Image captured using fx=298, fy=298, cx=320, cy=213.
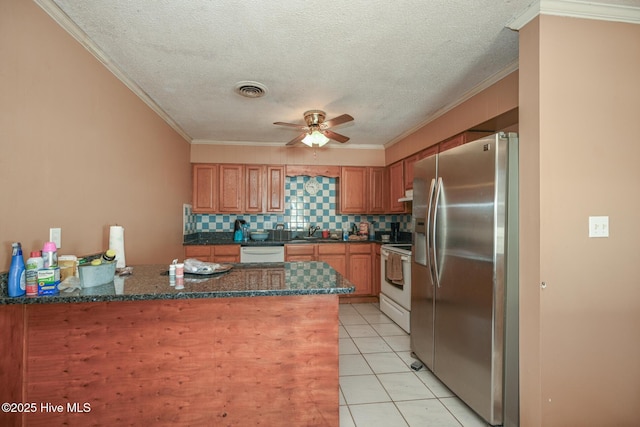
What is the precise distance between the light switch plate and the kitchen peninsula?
1.33 meters

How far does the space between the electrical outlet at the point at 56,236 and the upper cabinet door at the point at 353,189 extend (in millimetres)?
3527

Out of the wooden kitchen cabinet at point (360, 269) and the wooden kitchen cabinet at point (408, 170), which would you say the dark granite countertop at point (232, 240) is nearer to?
the wooden kitchen cabinet at point (360, 269)

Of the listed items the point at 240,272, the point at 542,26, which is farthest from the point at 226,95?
the point at 542,26

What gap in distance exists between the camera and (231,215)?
478 centimetres

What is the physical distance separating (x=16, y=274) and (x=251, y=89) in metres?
2.01

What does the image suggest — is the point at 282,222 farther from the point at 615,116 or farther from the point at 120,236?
the point at 615,116

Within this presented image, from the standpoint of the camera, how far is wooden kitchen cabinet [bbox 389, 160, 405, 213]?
4.23 metres

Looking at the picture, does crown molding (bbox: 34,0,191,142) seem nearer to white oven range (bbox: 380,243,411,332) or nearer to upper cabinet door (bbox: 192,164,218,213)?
upper cabinet door (bbox: 192,164,218,213)

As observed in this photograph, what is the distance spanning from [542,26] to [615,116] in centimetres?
63

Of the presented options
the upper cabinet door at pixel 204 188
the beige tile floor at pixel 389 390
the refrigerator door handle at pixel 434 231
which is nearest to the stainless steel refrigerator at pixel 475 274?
the refrigerator door handle at pixel 434 231

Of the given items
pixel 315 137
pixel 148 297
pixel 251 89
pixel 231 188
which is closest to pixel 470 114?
pixel 315 137

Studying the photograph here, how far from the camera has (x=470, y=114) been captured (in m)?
2.65

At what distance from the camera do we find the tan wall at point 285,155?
174 inches

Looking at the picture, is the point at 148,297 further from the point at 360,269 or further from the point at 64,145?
the point at 360,269
